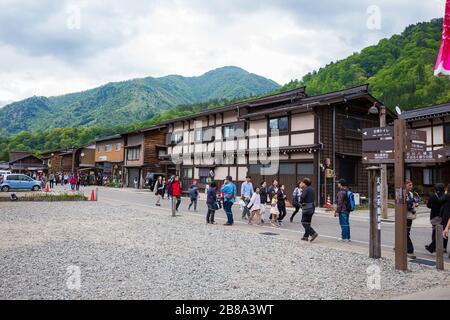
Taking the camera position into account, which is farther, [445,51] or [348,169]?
[348,169]

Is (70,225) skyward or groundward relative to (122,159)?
groundward

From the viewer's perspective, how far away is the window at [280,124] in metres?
25.3

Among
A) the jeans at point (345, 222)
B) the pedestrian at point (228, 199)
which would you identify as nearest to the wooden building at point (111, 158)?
the pedestrian at point (228, 199)

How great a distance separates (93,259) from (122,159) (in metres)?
43.1

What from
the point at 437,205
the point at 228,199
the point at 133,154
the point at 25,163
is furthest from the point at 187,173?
the point at 25,163

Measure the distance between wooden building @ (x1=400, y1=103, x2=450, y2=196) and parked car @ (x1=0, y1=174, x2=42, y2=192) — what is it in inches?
1329

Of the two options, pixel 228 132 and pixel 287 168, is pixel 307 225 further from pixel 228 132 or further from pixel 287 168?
pixel 228 132

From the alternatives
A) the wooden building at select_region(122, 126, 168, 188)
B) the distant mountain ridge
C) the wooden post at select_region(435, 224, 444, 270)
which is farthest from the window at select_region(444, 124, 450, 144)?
the distant mountain ridge

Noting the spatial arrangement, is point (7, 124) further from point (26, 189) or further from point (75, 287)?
point (75, 287)

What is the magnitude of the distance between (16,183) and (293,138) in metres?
25.3

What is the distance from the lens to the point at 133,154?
45.4 m
